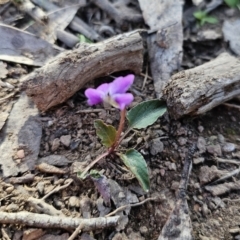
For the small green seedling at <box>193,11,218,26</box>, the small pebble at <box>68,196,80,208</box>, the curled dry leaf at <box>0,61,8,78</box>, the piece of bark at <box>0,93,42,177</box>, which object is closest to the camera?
the small pebble at <box>68,196,80,208</box>

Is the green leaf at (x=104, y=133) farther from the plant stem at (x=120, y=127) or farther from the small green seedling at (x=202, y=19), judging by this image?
the small green seedling at (x=202, y=19)

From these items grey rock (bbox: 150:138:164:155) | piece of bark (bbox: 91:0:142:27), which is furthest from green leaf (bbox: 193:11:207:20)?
grey rock (bbox: 150:138:164:155)

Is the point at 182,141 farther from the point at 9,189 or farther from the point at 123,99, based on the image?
the point at 9,189

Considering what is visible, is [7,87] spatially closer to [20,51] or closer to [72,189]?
[20,51]

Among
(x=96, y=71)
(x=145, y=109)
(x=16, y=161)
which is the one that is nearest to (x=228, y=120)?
(x=145, y=109)

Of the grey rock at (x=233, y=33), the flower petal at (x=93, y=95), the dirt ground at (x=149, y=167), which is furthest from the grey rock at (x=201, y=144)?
the grey rock at (x=233, y=33)

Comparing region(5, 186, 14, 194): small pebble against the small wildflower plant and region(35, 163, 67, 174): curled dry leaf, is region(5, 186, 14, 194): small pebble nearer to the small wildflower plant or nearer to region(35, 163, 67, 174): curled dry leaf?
region(35, 163, 67, 174): curled dry leaf
